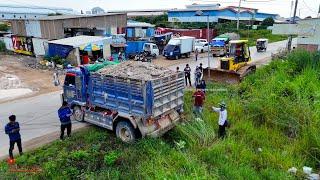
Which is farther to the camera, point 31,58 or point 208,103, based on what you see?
point 31,58

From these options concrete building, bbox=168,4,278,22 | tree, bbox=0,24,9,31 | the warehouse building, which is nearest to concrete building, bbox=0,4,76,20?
tree, bbox=0,24,9,31

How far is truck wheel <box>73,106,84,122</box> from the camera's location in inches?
480

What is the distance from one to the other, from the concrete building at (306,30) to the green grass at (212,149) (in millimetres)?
9817

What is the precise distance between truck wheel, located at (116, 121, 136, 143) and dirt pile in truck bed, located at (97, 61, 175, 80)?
1675 mm

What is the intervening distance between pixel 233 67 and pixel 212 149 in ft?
39.7

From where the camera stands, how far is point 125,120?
1039 centimetres

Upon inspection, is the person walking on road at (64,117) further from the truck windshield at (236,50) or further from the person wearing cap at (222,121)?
the truck windshield at (236,50)

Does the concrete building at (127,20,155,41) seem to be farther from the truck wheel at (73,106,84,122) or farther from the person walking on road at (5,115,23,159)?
the person walking on road at (5,115,23,159)

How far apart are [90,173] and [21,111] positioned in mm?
7773

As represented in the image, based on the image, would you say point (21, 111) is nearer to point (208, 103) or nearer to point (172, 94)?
point (172, 94)

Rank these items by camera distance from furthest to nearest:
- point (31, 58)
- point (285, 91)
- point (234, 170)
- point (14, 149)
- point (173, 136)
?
1. point (31, 58)
2. point (285, 91)
3. point (173, 136)
4. point (14, 149)
5. point (234, 170)

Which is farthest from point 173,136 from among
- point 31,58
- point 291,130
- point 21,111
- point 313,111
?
point 31,58

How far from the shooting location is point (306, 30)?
22016 millimetres

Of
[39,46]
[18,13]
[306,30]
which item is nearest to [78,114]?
[306,30]
